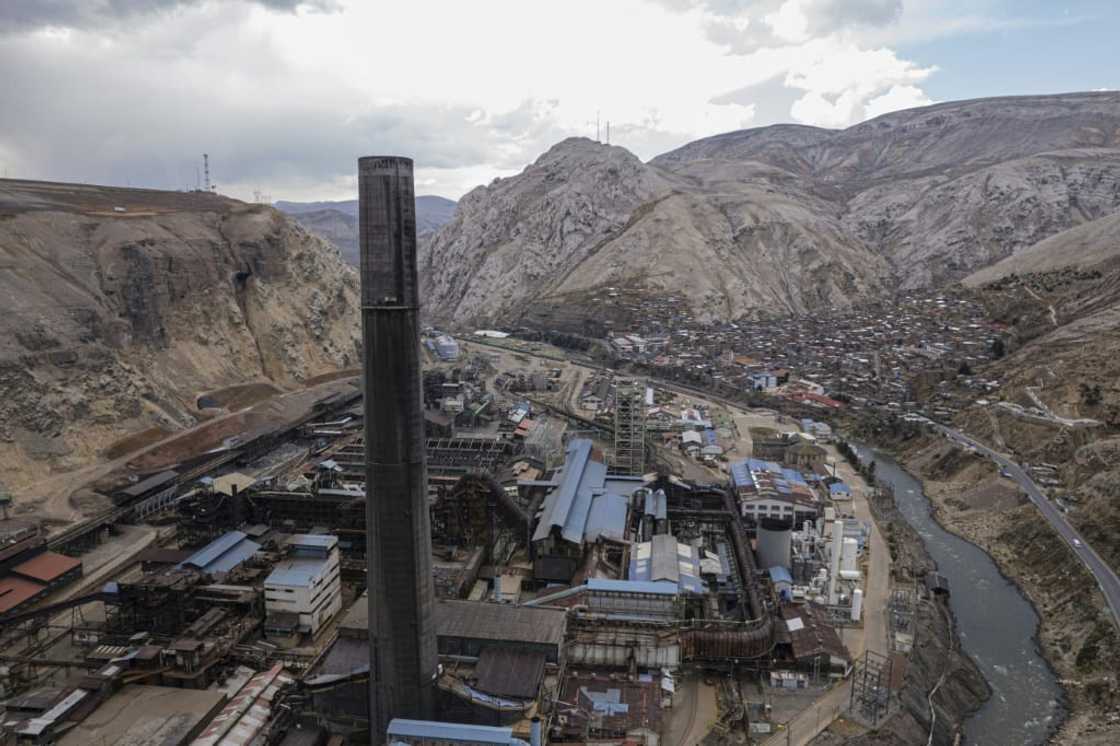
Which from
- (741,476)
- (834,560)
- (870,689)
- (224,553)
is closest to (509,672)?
(870,689)

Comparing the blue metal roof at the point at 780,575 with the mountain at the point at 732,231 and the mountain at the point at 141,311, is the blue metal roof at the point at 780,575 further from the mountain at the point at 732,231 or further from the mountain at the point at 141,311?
the mountain at the point at 732,231

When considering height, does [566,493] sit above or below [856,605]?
above

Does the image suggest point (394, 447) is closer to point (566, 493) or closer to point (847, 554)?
point (566, 493)

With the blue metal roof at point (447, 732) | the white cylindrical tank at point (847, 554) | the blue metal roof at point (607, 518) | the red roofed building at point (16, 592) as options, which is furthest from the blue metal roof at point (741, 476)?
the red roofed building at point (16, 592)

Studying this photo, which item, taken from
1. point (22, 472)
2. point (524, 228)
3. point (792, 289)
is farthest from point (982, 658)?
point (524, 228)

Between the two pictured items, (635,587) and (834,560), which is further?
(834,560)

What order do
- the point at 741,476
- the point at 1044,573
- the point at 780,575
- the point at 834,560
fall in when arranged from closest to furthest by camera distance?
the point at 780,575 → the point at 834,560 → the point at 1044,573 → the point at 741,476

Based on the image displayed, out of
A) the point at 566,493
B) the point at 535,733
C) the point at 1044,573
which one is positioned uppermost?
the point at 566,493
